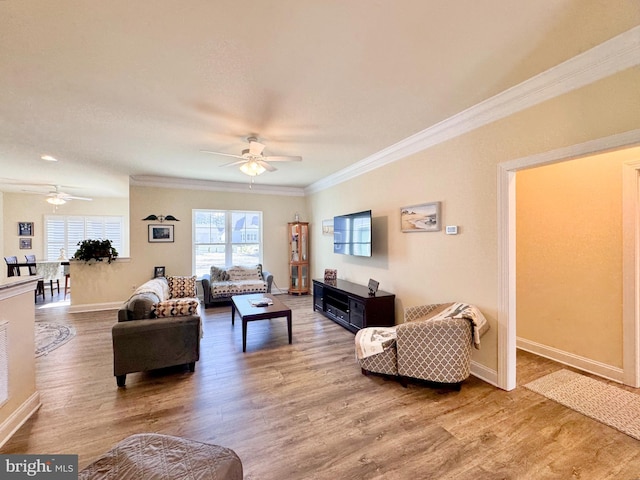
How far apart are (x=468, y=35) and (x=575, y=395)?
10.5 feet

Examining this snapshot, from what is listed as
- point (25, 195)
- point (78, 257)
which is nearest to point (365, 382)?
point (78, 257)

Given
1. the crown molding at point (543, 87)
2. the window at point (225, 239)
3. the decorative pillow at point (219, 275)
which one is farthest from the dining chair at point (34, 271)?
the crown molding at point (543, 87)

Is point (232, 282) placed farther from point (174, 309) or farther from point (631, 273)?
point (631, 273)

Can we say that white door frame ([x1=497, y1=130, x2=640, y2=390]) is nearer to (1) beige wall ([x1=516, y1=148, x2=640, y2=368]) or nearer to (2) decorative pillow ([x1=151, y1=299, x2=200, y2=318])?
(1) beige wall ([x1=516, y1=148, x2=640, y2=368])

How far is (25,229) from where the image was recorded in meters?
7.45

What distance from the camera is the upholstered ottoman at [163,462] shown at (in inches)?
43.4

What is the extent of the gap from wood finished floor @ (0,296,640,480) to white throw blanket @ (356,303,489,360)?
0.35 meters

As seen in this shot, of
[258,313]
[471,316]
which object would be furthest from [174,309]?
[471,316]

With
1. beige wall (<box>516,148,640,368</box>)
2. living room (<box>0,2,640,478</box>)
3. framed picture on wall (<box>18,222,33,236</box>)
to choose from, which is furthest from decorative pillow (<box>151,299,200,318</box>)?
framed picture on wall (<box>18,222,33,236</box>)

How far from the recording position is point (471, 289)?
2.88 metres

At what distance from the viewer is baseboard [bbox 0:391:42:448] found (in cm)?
194

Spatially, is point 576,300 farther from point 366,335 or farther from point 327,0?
point 327,0

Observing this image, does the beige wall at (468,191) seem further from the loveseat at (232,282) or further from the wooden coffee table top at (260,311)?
the loveseat at (232,282)

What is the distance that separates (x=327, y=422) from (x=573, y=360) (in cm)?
298
